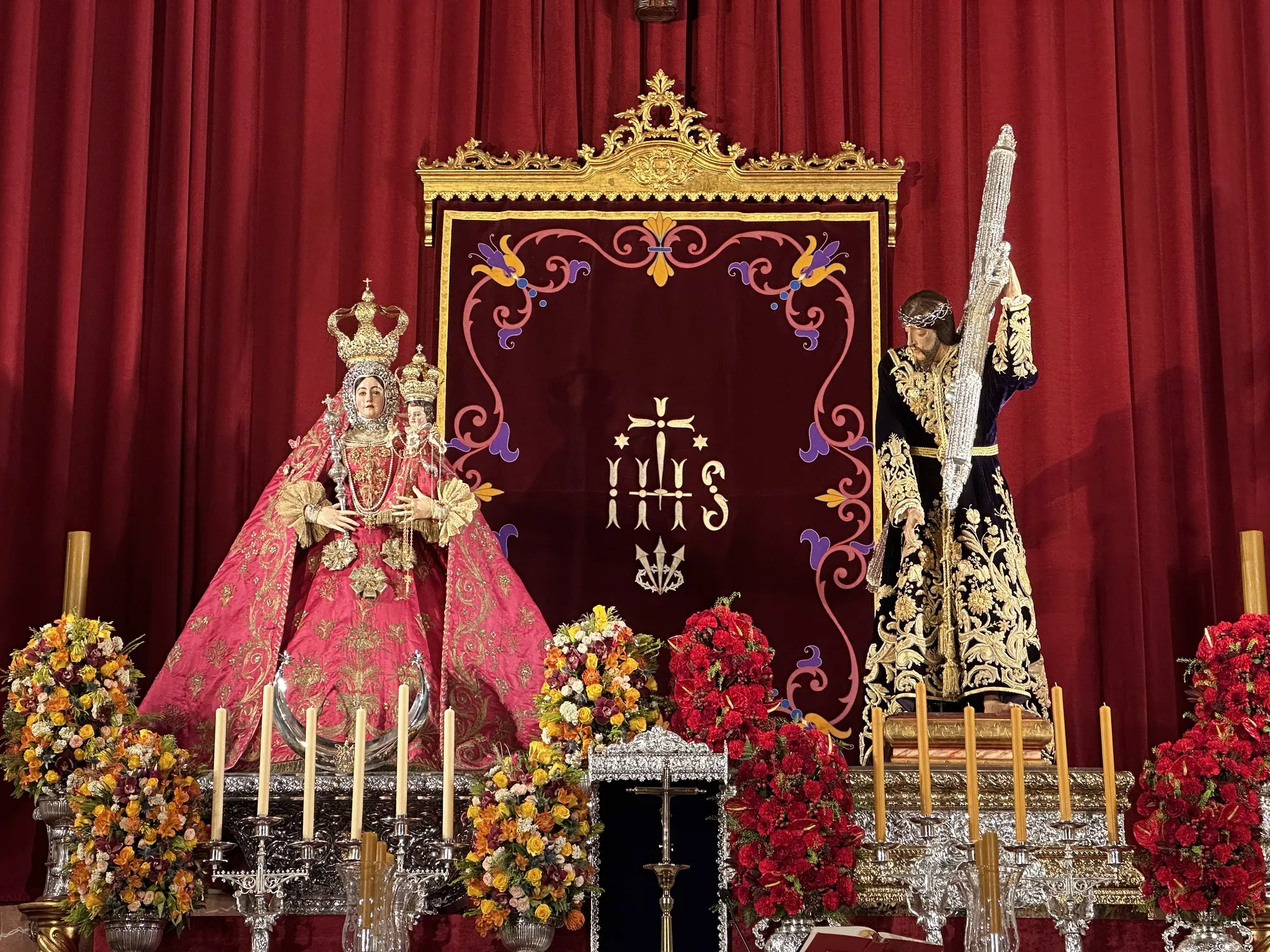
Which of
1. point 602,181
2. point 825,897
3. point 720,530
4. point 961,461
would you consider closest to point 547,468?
point 720,530

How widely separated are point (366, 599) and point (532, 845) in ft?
3.61

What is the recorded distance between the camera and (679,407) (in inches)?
251

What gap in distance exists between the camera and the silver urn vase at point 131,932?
14.9ft

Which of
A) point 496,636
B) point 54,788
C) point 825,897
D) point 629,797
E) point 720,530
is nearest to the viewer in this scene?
point 825,897

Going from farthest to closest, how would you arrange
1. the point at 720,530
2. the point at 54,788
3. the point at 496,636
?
the point at 720,530, the point at 496,636, the point at 54,788

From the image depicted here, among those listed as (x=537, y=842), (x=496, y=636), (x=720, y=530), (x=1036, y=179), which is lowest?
(x=537, y=842)

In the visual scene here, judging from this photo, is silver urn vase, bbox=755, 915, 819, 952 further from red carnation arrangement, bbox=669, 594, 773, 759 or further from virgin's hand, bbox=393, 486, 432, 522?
virgin's hand, bbox=393, 486, 432, 522

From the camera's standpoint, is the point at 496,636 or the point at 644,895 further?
the point at 496,636

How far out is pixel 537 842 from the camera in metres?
4.38

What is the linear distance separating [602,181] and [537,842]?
9.70 feet

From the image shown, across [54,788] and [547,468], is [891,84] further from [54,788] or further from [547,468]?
[54,788]

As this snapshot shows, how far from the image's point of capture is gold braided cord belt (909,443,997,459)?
5434mm

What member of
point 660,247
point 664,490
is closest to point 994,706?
point 664,490

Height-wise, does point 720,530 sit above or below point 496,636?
above
